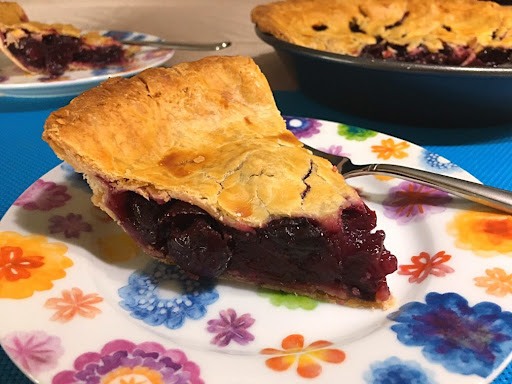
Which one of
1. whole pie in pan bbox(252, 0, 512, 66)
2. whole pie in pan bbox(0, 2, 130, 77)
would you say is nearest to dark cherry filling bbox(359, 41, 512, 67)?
whole pie in pan bbox(252, 0, 512, 66)

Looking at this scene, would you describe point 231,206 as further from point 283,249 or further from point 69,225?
point 69,225

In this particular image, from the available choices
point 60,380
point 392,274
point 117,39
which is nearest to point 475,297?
point 392,274

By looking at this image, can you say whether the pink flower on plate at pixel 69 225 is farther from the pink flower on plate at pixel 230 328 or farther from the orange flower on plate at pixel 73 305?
the pink flower on plate at pixel 230 328

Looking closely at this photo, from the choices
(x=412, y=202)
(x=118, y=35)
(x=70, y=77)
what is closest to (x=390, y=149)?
(x=412, y=202)

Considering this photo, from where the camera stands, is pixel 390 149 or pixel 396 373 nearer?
pixel 396 373

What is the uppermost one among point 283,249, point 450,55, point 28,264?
point 28,264

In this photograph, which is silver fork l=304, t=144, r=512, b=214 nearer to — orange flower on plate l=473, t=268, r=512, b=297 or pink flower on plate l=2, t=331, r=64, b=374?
orange flower on plate l=473, t=268, r=512, b=297

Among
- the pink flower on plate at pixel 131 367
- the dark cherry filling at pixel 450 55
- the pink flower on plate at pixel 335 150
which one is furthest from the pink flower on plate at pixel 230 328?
the dark cherry filling at pixel 450 55
